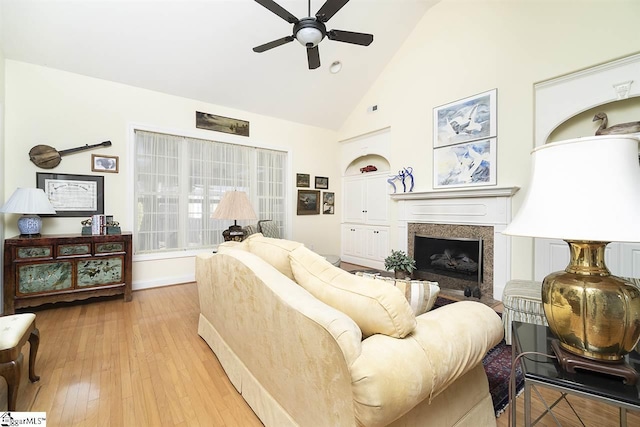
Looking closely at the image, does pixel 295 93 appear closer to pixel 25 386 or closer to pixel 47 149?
pixel 47 149

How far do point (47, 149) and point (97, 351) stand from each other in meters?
2.70

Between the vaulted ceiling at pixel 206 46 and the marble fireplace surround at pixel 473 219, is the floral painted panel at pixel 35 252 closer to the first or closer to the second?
the vaulted ceiling at pixel 206 46

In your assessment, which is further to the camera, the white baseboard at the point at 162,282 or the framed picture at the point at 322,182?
the framed picture at the point at 322,182

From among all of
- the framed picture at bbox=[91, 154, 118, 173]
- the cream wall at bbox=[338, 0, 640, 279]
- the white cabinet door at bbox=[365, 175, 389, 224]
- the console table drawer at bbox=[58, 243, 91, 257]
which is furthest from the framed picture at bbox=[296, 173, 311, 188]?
the console table drawer at bbox=[58, 243, 91, 257]

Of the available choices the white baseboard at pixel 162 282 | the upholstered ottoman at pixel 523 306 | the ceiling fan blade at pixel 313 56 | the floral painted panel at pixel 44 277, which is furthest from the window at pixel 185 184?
the upholstered ottoman at pixel 523 306

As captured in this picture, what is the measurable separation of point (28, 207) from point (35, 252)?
50 centimetres

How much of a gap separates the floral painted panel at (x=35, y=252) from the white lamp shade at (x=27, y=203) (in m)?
0.40

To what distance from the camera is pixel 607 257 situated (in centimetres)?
286

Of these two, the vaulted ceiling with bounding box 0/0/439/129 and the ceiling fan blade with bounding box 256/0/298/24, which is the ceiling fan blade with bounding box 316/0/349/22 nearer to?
the ceiling fan blade with bounding box 256/0/298/24

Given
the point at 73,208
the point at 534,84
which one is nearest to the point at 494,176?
the point at 534,84

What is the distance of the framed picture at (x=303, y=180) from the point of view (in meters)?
5.51

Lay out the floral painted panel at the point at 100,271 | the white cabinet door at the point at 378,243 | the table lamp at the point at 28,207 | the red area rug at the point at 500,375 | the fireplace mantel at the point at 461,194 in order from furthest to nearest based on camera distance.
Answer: the white cabinet door at the point at 378,243, the fireplace mantel at the point at 461,194, the floral painted panel at the point at 100,271, the table lamp at the point at 28,207, the red area rug at the point at 500,375

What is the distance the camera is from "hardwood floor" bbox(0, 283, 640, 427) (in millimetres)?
1492

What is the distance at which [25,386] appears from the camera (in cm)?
172
